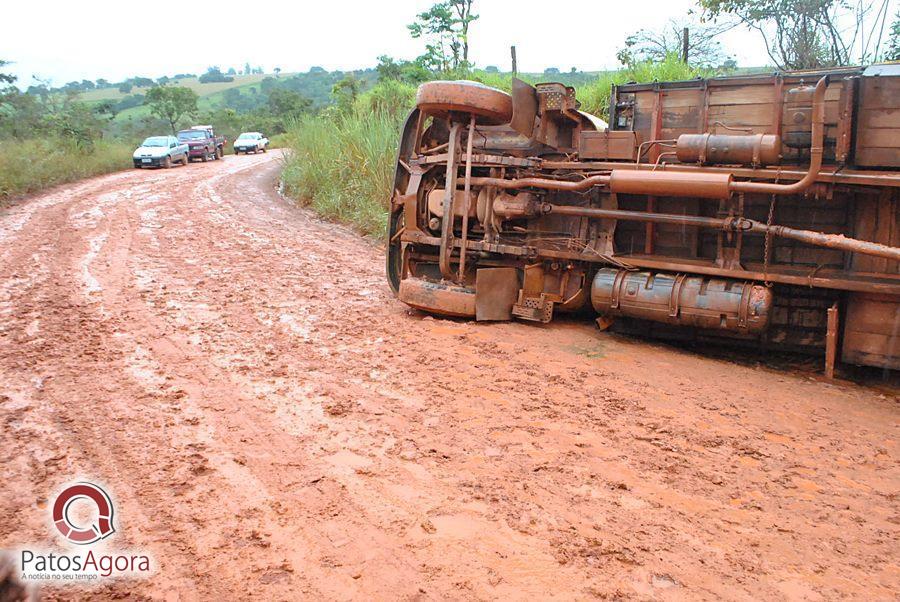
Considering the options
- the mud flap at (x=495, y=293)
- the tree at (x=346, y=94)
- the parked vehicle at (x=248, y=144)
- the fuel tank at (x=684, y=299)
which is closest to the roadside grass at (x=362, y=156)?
the tree at (x=346, y=94)

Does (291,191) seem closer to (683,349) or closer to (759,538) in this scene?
(683,349)

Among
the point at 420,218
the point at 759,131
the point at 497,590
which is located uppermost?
the point at 759,131

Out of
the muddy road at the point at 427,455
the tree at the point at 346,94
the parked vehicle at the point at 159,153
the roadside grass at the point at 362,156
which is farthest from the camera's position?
the parked vehicle at the point at 159,153

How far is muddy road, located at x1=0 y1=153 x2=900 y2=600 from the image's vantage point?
302 cm

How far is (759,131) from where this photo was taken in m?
6.17

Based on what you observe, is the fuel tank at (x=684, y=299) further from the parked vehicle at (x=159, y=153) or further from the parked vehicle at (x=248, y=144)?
the parked vehicle at (x=248, y=144)

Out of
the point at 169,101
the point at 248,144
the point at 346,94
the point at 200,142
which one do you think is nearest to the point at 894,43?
the point at 346,94

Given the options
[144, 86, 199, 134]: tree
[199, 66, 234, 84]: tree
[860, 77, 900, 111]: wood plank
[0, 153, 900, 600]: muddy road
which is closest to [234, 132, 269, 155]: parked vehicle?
[144, 86, 199, 134]: tree

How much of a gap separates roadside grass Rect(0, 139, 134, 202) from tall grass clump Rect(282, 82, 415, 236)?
19.8 feet

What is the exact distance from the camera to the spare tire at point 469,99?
6.91 m

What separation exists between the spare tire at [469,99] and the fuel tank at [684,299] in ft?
6.20

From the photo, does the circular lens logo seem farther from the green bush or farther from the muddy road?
the green bush

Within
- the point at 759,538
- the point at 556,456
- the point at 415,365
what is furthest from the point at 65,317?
the point at 759,538

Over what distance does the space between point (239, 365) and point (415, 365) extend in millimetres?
1365
